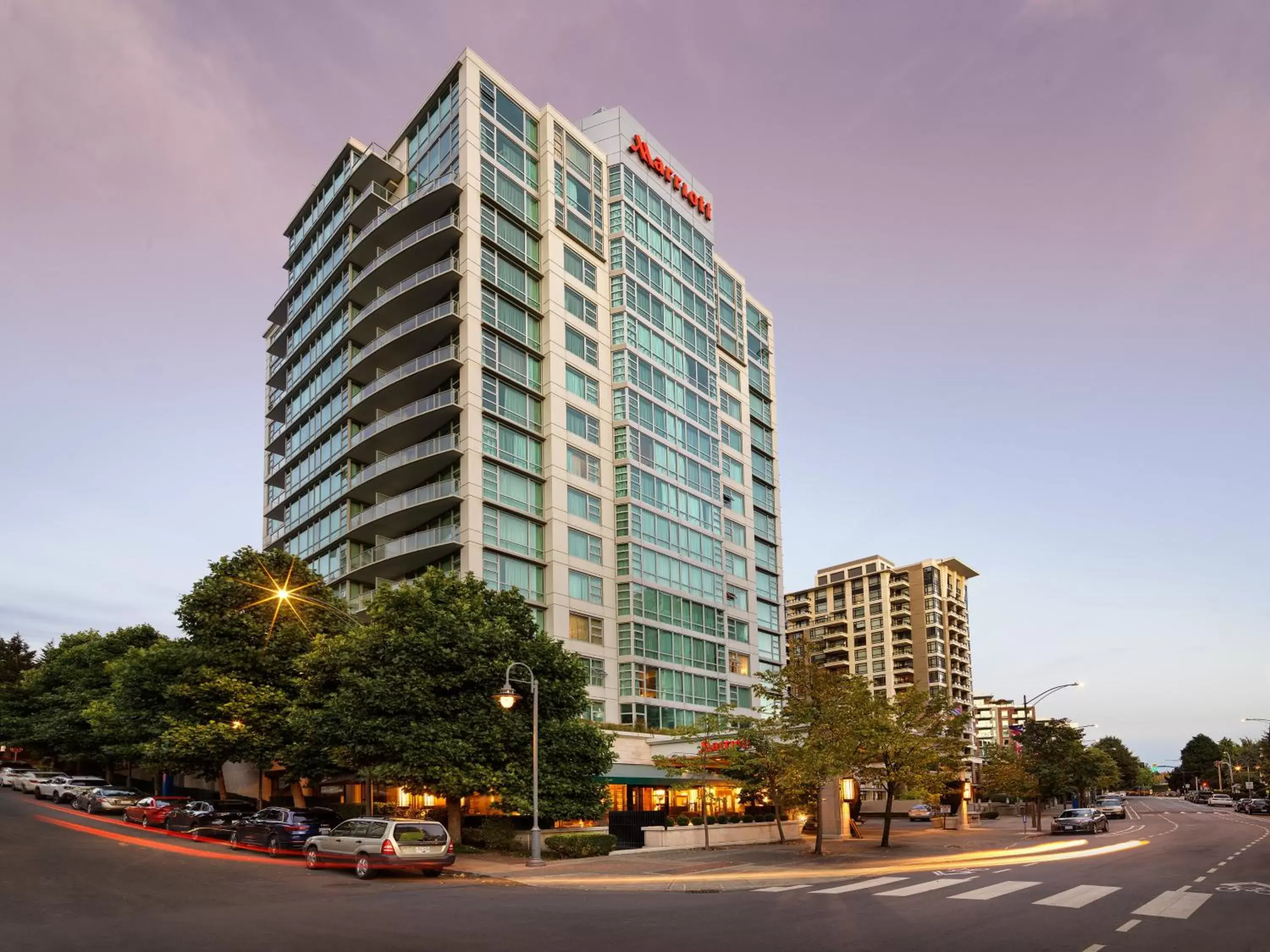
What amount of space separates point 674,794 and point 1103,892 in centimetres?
3962

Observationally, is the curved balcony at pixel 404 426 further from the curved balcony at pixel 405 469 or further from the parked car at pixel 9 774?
the parked car at pixel 9 774

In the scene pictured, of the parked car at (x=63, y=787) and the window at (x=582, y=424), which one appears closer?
the parked car at (x=63, y=787)

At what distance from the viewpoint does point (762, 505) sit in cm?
9044

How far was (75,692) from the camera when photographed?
6806cm

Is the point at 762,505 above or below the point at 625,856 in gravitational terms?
above

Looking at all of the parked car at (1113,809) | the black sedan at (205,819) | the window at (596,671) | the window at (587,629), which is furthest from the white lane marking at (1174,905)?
the parked car at (1113,809)

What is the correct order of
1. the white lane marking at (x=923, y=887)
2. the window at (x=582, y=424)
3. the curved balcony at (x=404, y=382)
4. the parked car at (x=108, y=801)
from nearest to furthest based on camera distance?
the white lane marking at (x=923, y=887) → the parked car at (x=108, y=801) → the curved balcony at (x=404, y=382) → the window at (x=582, y=424)

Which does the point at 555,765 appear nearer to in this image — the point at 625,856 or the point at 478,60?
the point at 625,856

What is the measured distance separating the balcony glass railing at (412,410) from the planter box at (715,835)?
28245 millimetres

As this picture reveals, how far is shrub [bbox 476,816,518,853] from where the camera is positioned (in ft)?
121

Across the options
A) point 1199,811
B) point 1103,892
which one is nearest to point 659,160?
point 1103,892

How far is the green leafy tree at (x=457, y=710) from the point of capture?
118ft

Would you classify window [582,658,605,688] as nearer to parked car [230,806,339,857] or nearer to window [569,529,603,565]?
window [569,529,603,565]

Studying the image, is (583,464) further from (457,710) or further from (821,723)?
(457,710)
